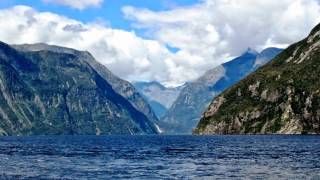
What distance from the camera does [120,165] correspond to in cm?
12912

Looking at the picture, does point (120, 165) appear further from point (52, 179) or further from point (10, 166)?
point (52, 179)

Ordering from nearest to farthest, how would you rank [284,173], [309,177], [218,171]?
[309,177], [284,173], [218,171]

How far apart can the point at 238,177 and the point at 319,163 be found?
35992mm

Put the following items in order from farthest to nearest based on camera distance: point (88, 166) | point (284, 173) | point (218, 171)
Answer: point (88, 166), point (218, 171), point (284, 173)

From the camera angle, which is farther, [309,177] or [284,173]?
[284,173]

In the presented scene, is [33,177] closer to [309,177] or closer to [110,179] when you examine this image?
[110,179]

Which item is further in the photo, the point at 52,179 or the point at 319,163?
the point at 319,163

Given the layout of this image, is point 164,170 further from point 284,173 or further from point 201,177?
point 284,173

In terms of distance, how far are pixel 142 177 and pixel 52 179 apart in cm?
1550

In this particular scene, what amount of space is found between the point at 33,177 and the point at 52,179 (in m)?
5.28

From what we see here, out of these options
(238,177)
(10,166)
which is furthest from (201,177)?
(10,166)

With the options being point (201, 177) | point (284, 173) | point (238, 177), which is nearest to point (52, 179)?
point (201, 177)

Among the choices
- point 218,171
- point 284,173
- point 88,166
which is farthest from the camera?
point 88,166

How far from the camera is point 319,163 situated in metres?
127
